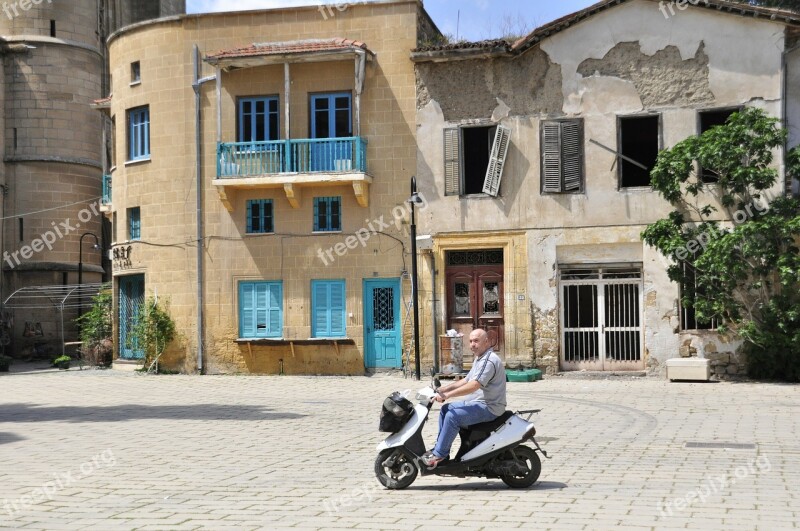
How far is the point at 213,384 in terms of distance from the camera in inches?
922

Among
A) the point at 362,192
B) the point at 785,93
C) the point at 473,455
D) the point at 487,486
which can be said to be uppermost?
the point at 785,93

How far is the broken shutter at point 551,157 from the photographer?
23.8 m

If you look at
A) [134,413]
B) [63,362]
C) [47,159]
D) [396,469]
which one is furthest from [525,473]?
[47,159]

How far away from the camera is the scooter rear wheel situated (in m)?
9.37

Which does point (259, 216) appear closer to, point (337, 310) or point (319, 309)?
point (319, 309)

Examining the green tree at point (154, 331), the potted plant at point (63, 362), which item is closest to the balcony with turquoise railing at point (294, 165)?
the green tree at point (154, 331)

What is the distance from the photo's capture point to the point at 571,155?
77.9 feet

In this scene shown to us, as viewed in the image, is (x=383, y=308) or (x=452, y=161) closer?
(x=452, y=161)

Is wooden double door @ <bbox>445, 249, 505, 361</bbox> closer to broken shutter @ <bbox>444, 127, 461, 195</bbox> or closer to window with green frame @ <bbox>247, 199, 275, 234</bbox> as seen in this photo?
broken shutter @ <bbox>444, 127, 461, 195</bbox>

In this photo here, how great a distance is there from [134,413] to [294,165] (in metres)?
9.74

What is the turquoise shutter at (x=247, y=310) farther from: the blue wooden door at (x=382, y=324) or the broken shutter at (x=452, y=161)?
the broken shutter at (x=452, y=161)

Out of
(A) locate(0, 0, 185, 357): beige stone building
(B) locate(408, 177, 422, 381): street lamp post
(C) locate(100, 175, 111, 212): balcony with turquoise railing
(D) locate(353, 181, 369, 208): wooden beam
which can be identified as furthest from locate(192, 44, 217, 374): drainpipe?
(A) locate(0, 0, 185, 357): beige stone building

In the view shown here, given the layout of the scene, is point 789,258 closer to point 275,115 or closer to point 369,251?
point 369,251

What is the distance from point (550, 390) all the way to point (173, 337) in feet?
34.9
